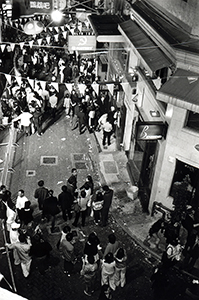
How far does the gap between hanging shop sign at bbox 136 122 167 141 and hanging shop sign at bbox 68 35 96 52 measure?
6600 mm

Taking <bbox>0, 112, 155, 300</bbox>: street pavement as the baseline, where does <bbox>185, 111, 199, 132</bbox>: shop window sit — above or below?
above

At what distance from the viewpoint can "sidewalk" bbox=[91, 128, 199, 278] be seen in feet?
40.0

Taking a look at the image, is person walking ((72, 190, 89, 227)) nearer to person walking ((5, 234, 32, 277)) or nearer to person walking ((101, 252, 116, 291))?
A: person walking ((5, 234, 32, 277))

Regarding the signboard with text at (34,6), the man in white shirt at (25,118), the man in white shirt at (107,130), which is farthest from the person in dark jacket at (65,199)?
the signboard with text at (34,6)

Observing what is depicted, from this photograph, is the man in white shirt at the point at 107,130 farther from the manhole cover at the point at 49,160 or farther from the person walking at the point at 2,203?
the person walking at the point at 2,203

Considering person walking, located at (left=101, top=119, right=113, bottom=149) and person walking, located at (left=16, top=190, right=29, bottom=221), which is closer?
person walking, located at (left=16, top=190, right=29, bottom=221)

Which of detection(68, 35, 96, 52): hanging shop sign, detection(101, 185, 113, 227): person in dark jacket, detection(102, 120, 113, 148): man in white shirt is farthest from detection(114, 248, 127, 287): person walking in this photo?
detection(68, 35, 96, 52): hanging shop sign

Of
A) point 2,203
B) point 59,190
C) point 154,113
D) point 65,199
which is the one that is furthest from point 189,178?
point 2,203

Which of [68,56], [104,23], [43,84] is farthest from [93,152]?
[68,56]

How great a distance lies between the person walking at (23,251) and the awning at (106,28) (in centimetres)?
1059

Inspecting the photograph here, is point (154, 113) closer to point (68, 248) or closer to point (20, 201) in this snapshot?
point (20, 201)

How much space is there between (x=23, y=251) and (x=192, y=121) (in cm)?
662

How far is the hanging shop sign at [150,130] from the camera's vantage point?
11.6m

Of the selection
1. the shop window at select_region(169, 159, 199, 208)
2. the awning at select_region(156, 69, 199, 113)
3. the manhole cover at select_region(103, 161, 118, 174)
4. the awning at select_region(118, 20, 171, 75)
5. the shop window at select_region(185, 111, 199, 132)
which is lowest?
the manhole cover at select_region(103, 161, 118, 174)
